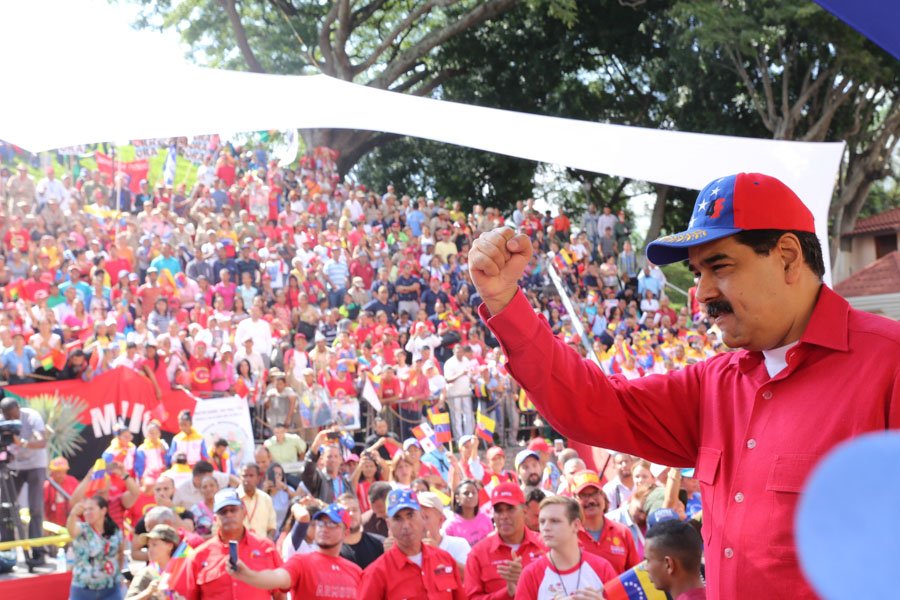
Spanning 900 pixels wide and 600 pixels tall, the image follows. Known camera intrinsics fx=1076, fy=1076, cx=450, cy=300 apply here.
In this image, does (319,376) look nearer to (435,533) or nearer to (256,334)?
(256,334)

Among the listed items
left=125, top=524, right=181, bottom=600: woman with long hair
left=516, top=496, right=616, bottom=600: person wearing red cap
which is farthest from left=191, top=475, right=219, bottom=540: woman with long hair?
left=516, top=496, right=616, bottom=600: person wearing red cap

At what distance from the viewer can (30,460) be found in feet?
27.3

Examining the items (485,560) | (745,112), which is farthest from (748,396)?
(745,112)

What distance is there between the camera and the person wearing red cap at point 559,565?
502cm

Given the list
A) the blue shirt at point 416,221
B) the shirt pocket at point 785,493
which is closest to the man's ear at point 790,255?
the shirt pocket at point 785,493

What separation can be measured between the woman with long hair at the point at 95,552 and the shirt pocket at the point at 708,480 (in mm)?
5793

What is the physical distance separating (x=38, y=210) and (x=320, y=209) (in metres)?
5.37

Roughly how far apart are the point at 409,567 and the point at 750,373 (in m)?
4.01

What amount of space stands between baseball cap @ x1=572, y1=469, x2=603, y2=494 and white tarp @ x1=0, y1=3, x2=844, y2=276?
2.25 metres

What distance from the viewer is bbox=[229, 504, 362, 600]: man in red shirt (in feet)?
18.4

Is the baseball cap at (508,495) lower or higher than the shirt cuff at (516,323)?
lower

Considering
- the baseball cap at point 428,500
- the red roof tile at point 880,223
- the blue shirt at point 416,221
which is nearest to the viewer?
the baseball cap at point 428,500

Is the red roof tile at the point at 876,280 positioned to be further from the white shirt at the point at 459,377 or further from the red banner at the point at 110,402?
the red banner at the point at 110,402

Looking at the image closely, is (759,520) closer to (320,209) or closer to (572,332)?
(572,332)
